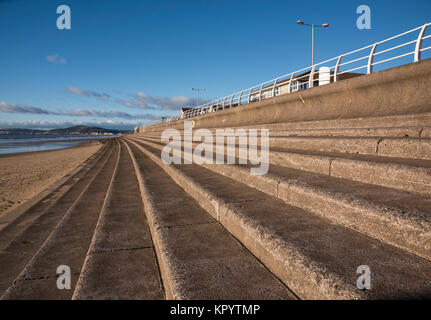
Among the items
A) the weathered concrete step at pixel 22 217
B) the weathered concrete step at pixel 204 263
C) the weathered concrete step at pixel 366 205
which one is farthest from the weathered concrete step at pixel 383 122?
the weathered concrete step at pixel 22 217

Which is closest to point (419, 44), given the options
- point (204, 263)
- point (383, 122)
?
point (383, 122)

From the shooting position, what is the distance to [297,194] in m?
Result: 2.30

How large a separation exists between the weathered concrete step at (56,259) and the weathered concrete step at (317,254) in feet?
5.09

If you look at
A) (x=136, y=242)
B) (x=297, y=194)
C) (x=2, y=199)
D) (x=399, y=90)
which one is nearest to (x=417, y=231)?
(x=297, y=194)

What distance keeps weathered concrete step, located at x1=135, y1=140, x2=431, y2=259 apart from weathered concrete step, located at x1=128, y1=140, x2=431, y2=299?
0.21 feet

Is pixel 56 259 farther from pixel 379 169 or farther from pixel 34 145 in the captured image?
pixel 34 145

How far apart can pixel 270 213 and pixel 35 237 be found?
3537 mm

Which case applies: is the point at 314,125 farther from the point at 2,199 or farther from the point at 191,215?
the point at 2,199

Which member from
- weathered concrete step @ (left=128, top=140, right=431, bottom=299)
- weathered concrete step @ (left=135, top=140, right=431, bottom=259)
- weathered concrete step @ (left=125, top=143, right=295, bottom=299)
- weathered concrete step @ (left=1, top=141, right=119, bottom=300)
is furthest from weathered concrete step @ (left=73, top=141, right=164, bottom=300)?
weathered concrete step @ (left=135, top=140, right=431, bottom=259)

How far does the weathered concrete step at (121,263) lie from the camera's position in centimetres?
168

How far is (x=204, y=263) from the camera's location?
1708 millimetres

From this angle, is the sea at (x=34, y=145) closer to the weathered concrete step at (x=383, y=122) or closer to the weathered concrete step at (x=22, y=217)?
the weathered concrete step at (x=22, y=217)

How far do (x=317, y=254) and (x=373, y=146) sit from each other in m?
2.05

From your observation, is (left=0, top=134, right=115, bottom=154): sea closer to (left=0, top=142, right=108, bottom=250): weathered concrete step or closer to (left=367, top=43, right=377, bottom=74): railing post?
(left=0, top=142, right=108, bottom=250): weathered concrete step
